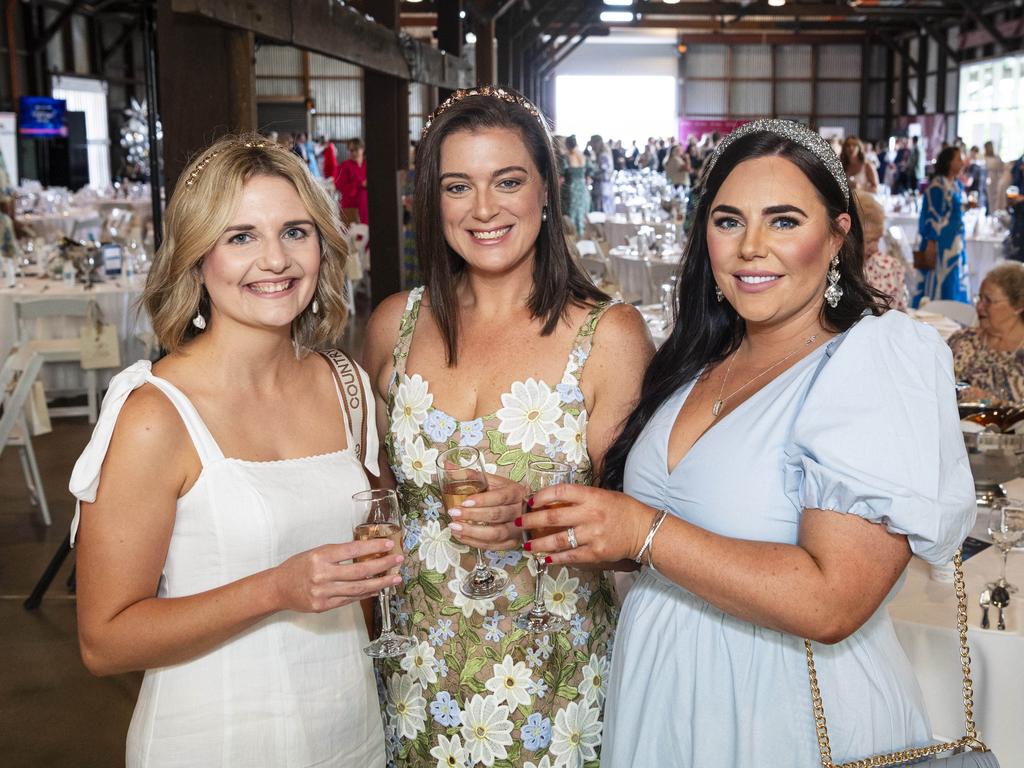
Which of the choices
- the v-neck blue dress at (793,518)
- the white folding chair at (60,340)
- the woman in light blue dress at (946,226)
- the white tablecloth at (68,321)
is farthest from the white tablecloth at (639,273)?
the v-neck blue dress at (793,518)

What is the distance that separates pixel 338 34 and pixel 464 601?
3.29 m

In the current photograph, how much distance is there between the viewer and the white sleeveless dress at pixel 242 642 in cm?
163

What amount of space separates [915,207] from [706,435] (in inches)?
494

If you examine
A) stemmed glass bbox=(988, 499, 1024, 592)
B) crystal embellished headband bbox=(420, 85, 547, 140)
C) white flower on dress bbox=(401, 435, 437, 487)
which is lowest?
stemmed glass bbox=(988, 499, 1024, 592)

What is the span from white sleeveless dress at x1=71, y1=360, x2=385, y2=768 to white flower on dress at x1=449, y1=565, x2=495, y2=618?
0.88 feet

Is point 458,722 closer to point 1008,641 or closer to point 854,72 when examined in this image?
point 1008,641

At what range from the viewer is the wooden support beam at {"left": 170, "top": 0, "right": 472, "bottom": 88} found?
121 inches

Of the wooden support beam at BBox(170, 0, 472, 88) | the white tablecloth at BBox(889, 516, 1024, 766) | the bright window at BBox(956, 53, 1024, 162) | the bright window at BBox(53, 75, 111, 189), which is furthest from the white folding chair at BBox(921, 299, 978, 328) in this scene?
the bright window at BBox(53, 75, 111, 189)

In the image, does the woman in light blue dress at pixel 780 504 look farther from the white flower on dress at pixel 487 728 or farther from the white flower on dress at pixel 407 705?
the white flower on dress at pixel 407 705

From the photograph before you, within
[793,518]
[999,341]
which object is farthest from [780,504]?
[999,341]

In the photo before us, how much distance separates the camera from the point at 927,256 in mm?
9219

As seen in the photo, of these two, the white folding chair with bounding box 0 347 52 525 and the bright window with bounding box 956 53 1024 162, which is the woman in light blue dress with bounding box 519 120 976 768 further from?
the bright window with bounding box 956 53 1024 162

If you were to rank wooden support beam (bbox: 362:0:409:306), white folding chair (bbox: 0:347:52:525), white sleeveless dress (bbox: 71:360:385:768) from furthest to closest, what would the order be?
wooden support beam (bbox: 362:0:409:306)
white folding chair (bbox: 0:347:52:525)
white sleeveless dress (bbox: 71:360:385:768)

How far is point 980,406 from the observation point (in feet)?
10.1
